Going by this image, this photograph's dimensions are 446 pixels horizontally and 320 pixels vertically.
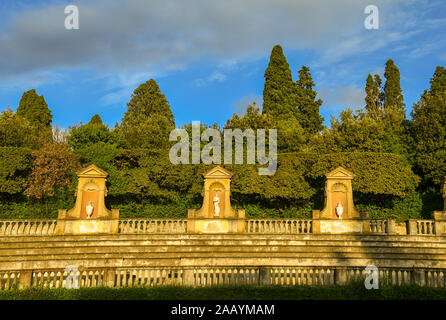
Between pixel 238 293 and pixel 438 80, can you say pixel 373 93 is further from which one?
pixel 238 293

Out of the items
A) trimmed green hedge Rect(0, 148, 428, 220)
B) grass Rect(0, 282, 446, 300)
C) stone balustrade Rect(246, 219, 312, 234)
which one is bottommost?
grass Rect(0, 282, 446, 300)

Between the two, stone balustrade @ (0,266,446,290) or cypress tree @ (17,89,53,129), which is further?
cypress tree @ (17,89,53,129)

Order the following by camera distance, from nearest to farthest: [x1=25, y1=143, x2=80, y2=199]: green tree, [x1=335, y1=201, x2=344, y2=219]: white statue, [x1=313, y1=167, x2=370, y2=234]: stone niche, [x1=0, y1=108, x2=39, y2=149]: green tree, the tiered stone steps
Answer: the tiered stone steps < [x1=313, y1=167, x2=370, y2=234]: stone niche < [x1=335, y1=201, x2=344, y2=219]: white statue < [x1=25, y1=143, x2=80, y2=199]: green tree < [x1=0, y1=108, x2=39, y2=149]: green tree

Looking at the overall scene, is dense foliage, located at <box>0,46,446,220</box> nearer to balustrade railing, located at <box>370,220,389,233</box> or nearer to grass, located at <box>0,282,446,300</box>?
balustrade railing, located at <box>370,220,389,233</box>

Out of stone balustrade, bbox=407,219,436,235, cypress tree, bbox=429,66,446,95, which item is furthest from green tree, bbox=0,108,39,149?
cypress tree, bbox=429,66,446,95

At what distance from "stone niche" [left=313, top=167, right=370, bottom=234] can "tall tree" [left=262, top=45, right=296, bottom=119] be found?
18.6 m

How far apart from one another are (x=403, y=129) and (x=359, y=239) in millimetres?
14438

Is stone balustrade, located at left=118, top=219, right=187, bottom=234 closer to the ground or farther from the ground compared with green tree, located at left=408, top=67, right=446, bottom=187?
closer to the ground

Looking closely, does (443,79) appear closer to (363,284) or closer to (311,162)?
(311,162)

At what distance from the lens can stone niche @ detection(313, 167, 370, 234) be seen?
18031 mm

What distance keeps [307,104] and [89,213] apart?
31473 mm

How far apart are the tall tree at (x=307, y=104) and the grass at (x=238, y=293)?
31579 millimetres

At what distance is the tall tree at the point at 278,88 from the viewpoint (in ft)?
123
